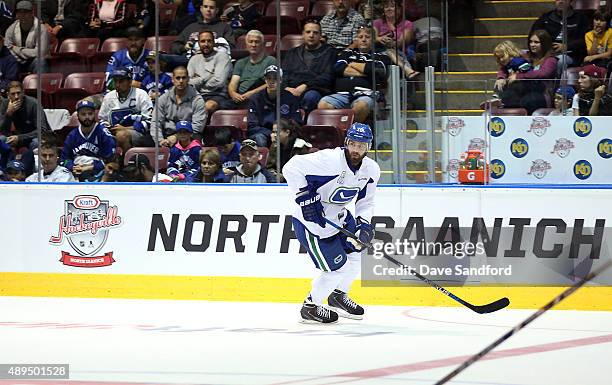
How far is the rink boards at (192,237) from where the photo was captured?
8219mm

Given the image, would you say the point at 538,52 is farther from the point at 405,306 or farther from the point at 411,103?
the point at 405,306

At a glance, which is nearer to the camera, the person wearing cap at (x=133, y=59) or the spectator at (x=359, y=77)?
the spectator at (x=359, y=77)

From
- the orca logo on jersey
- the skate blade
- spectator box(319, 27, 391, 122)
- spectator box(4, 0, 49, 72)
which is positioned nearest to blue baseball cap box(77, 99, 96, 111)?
spectator box(4, 0, 49, 72)

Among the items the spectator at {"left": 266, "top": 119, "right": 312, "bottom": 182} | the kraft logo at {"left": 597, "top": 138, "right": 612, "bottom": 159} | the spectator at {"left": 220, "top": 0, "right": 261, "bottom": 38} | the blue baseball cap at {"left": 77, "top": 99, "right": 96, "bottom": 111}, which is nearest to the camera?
the kraft logo at {"left": 597, "top": 138, "right": 612, "bottom": 159}

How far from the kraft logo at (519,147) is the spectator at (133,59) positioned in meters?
3.13

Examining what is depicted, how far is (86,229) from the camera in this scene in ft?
28.7

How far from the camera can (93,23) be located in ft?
34.2

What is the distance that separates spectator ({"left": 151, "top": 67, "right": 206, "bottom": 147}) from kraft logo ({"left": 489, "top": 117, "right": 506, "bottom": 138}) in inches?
88.9

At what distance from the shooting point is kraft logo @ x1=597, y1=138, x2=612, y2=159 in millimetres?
7902

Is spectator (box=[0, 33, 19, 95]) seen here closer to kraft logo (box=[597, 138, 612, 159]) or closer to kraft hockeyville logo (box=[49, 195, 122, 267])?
kraft hockeyville logo (box=[49, 195, 122, 267])

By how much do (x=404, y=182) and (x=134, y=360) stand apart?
3256mm

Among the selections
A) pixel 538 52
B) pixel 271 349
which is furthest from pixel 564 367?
pixel 538 52

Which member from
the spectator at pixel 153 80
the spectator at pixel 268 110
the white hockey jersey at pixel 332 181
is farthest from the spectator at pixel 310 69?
the white hockey jersey at pixel 332 181

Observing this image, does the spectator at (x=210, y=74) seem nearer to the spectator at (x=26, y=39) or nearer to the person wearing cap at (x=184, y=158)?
the person wearing cap at (x=184, y=158)
